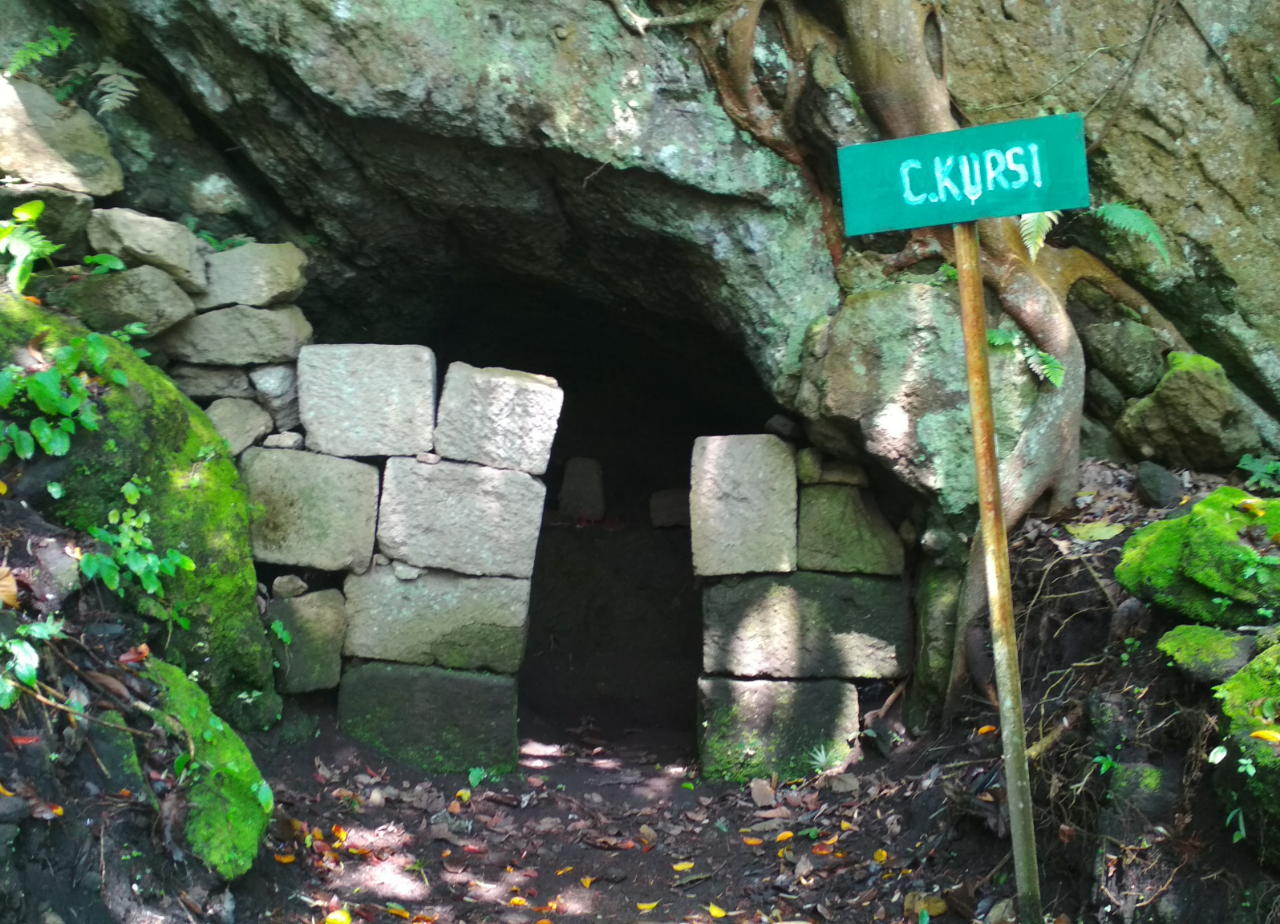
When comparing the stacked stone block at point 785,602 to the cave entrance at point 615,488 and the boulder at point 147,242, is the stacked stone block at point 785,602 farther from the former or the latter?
the boulder at point 147,242

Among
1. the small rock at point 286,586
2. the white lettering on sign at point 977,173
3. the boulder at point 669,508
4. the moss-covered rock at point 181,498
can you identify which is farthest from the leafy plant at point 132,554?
the boulder at point 669,508

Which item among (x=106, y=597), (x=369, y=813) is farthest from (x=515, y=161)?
(x=369, y=813)

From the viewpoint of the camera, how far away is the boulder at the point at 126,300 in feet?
13.1

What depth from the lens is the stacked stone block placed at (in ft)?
15.0

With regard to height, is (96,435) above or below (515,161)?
below

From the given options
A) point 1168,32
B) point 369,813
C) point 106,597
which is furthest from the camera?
point 1168,32

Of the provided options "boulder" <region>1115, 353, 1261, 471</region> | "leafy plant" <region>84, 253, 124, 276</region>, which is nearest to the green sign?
"boulder" <region>1115, 353, 1261, 471</region>

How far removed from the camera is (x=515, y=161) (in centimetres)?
445

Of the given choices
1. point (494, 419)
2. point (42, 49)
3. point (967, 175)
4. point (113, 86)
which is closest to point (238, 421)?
point (494, 419)

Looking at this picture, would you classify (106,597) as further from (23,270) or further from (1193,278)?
(1193,278)

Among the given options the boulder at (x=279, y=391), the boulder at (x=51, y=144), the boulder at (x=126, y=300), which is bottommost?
the boulder at (x=279, y=391)

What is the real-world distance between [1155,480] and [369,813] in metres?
3.47

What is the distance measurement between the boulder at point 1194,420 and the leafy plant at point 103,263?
14.2 feet

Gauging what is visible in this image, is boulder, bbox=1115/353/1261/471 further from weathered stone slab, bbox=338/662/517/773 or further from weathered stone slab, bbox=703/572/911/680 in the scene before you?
weathered stone slab, bbox=338/662/517/773
